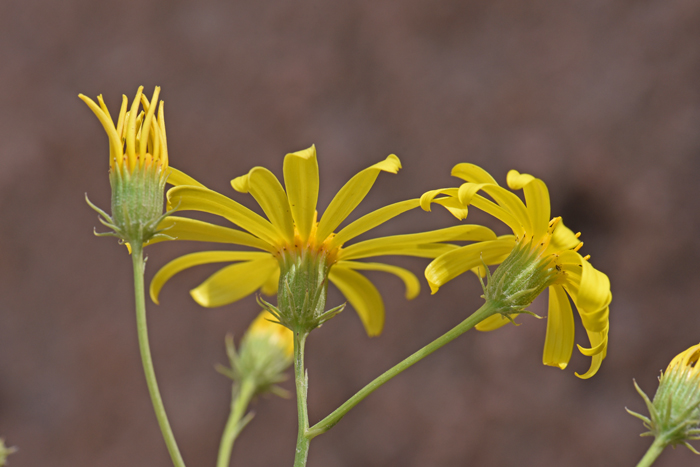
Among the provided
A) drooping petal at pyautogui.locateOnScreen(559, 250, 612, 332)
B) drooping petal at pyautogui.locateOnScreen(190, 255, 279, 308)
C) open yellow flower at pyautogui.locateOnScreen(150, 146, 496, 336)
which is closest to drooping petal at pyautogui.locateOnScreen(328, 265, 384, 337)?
open yellow flower at pyautogui.locateOnScreen(150, 146, 496, 336)

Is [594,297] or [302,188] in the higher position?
[302,188]

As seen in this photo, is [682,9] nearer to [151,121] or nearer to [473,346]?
[473,346]

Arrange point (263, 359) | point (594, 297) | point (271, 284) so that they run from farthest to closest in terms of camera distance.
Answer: point (263, 359) → point (271, 284) → point (594, 297)

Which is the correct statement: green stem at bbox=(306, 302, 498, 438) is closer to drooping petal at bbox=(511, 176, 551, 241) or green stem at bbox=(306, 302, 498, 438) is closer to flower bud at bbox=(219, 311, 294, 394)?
drooping petal at bbox=(511, 176, 551, 241)

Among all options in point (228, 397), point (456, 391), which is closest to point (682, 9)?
point (456, 391)

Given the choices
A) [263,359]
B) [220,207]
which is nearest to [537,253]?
[220,207]

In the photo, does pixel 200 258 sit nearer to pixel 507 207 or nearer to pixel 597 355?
pixel 507 207
